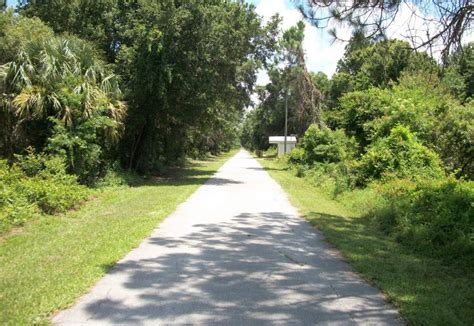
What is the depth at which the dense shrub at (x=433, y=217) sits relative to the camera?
8.53m

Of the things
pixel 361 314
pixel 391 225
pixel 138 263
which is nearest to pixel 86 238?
pixel 138 263

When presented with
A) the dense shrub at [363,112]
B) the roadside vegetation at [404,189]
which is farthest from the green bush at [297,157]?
the dense shrub at [363,112]

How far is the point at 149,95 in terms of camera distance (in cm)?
2227

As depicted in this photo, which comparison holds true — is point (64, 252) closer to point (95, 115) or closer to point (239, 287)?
point (239, 287)

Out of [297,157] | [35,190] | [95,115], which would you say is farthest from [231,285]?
[297,157]

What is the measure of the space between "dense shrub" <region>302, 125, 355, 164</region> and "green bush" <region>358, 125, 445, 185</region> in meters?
10.6

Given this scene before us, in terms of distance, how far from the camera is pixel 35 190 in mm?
11492

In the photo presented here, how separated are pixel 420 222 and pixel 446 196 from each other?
2.63 ft

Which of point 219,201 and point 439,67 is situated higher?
point 439,67

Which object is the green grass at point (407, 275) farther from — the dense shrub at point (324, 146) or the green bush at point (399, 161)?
the dense shrub at point (324, 146)

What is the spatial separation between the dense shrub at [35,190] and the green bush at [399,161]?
988 cm

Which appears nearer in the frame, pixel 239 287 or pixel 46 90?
pixel 239 287

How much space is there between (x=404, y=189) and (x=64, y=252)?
28.6 feet

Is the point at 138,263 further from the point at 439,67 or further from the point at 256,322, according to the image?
the point at 439,67
